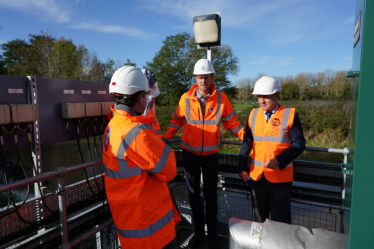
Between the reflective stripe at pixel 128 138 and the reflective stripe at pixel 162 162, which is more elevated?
the reflective stripe at pixel 128 138

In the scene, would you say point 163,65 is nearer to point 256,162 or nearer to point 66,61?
point 66,61

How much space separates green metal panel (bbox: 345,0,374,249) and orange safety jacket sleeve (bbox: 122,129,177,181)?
1.16 m

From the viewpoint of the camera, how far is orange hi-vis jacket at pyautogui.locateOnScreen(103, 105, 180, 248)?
5.85 feet

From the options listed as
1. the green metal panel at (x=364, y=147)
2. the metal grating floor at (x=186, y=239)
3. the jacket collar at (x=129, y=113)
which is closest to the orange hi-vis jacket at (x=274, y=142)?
the metal grating floor at (x=186, y=239)

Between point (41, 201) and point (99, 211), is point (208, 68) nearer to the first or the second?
point (99, 211)

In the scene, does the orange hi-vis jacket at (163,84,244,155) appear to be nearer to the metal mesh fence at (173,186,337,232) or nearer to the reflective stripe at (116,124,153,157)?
the metal mesh fence at (173,186,337,232)

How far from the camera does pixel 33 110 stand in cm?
257

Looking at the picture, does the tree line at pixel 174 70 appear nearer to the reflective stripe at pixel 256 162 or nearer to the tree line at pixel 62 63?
the tree line at pixel 62 63

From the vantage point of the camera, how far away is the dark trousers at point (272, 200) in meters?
2.78

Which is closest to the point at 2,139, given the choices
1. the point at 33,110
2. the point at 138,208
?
the point at 33,110

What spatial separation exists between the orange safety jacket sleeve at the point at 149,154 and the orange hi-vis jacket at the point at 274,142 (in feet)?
4.52

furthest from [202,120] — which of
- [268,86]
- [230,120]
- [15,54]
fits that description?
[15,54]

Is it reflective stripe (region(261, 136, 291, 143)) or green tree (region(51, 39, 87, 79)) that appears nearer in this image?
reflective stripe (region(261, 136, 291, 143))

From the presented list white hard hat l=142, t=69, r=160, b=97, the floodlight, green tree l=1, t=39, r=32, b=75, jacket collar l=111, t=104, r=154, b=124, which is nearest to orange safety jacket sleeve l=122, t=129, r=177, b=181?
jacket collar l=111, t=104, r=154, b=124
